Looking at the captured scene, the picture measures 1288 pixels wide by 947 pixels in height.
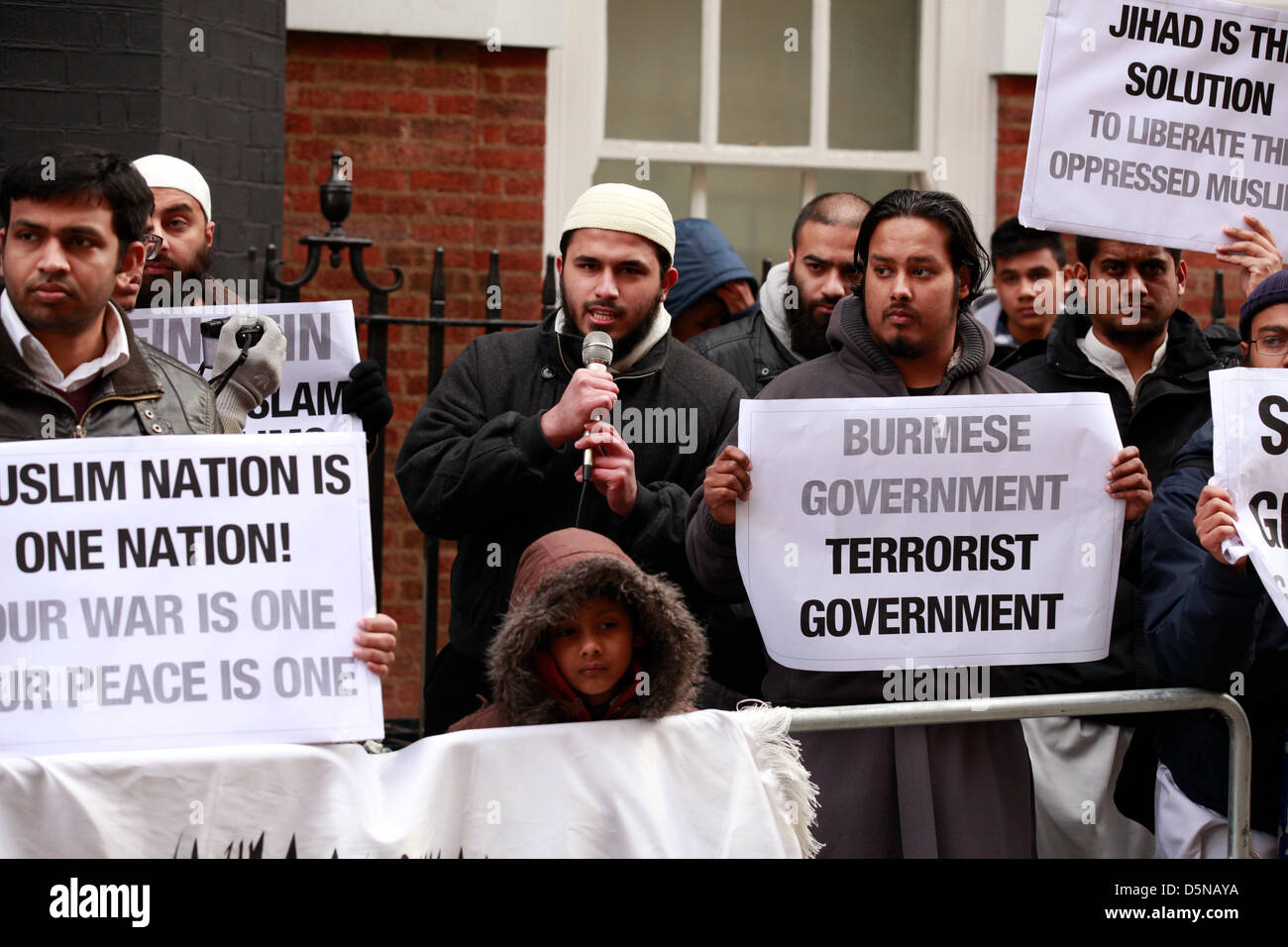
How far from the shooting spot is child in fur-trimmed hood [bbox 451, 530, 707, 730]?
3.25 meters

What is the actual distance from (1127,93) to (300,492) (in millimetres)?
2684

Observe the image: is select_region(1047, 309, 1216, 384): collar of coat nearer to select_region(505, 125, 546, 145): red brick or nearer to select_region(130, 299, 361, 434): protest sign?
select_region(130, 299, 361, 434): protest sign

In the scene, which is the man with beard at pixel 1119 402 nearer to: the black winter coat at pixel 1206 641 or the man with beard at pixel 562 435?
the black winter coat at pixel 1206 641

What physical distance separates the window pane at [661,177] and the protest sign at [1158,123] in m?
3.40

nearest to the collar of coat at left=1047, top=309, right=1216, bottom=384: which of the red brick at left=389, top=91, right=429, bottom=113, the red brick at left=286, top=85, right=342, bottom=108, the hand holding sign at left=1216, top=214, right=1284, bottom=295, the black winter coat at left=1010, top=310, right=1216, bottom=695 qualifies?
the black winter coat at left=1010, top=310, right=1216, bottom=695

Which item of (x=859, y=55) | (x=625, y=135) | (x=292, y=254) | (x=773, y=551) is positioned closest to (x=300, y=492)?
(x=773, y=551)

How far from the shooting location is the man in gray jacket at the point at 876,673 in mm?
3656

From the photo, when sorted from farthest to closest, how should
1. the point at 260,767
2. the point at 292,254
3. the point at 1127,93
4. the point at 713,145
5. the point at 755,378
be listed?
the point at 713,145, the point at 292,254, the point at 755,378, the point at 1127,93, the point at 260,767

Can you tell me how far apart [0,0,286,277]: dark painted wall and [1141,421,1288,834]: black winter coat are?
154 inches

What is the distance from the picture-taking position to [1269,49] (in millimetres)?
4699

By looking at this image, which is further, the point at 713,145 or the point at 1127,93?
the point at 713,145

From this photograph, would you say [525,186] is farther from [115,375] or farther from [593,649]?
[593,649]

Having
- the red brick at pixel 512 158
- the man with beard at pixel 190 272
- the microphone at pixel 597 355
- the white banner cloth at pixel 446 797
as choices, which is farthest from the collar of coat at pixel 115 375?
the red brick at pixel 512 158
